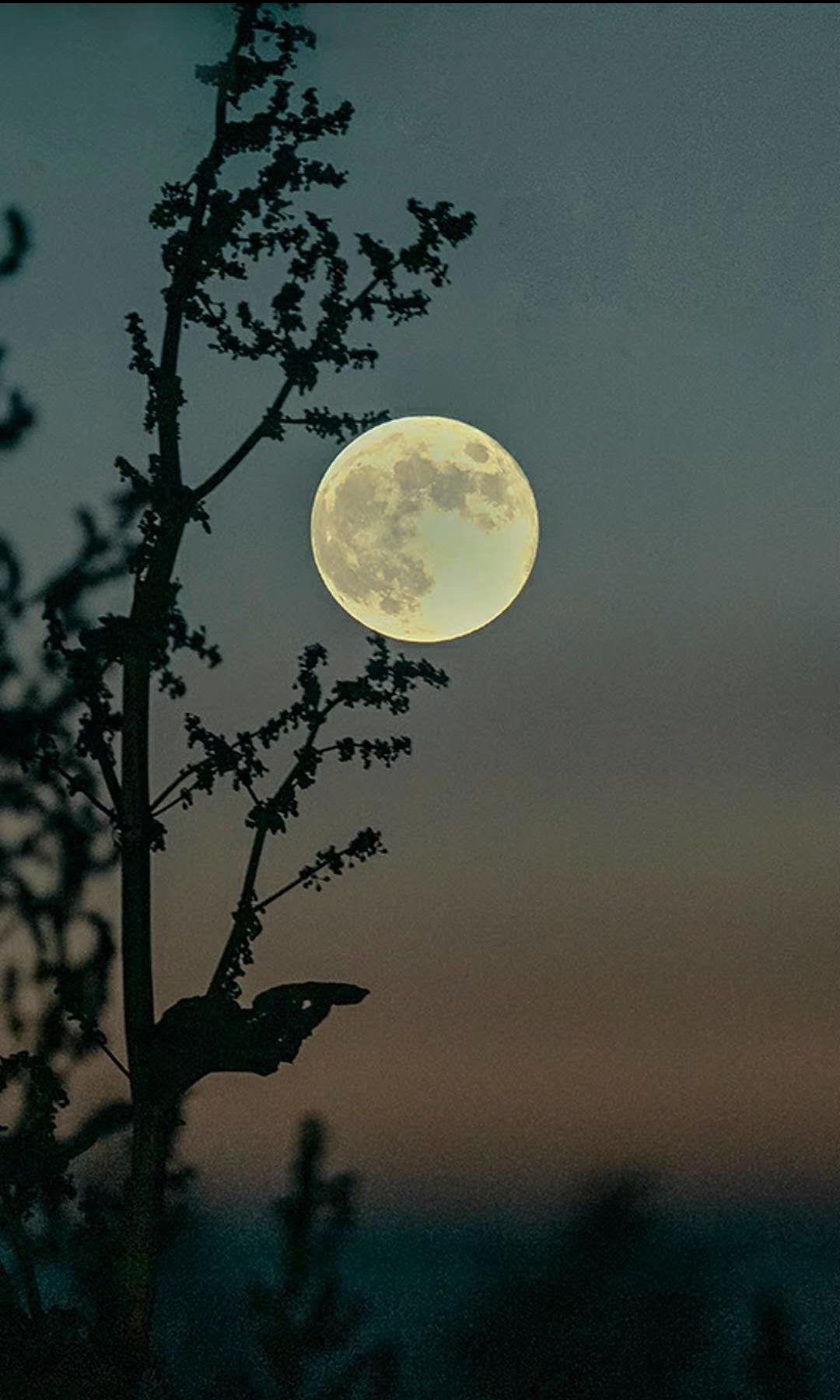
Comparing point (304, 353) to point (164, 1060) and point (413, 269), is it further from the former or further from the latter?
point (164, 1060)

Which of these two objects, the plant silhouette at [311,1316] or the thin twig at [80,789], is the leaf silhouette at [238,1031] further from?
the plant silhouette at [311,1316]

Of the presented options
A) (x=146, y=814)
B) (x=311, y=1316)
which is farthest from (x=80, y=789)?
(x=311, y=1316)

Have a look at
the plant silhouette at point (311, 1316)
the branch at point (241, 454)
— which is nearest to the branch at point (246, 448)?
the branch at point (241, 454)

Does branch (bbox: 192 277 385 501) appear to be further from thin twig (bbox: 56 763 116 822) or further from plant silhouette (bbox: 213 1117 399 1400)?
plant silhouette (bbox: 213 1117 399 1400)

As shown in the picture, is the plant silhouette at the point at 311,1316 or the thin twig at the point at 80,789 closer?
the thin twig at the point at 80,789

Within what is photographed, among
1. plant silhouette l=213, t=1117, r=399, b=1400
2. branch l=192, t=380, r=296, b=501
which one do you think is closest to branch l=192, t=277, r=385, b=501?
branch l=192, t=380, r=296, b=501

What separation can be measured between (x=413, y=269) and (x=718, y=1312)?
1285 cm

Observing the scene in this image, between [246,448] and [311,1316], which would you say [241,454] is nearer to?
[246,448]

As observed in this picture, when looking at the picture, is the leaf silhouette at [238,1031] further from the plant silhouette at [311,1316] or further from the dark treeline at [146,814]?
the plant silhouette at [311,1316]

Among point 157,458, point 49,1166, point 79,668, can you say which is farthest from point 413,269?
point 49,1166

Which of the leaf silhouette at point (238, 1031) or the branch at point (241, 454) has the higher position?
the branch at point (241, 454)

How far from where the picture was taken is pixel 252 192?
14.7 meters

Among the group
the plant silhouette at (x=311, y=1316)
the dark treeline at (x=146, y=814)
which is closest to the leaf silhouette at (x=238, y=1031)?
the dark treeline at (x=146, y=814)

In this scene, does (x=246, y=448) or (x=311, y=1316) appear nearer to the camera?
(x=246, y=448)
